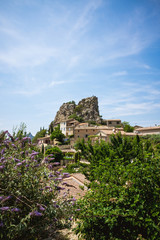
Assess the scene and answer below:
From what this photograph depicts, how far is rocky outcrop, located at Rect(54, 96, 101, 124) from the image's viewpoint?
9462 centimetres

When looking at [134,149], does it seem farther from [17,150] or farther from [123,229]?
[17,150]

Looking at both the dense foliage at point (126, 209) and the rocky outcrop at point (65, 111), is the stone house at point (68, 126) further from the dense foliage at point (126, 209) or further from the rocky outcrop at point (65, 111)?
the dense foliage at point (126, 209)

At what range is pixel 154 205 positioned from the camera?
12.6 ft

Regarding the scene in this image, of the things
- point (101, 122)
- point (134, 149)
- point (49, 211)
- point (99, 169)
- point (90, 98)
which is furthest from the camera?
point (90, 98)

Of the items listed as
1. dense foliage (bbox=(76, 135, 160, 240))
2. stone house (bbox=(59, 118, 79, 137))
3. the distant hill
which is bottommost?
dense foliage (bbox=(76, 135, 160, 240))

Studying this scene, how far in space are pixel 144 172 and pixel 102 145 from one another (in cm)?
530

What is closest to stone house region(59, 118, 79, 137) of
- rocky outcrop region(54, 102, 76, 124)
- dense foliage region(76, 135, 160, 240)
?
rocky outcrop region(54, 102, 76, 124)

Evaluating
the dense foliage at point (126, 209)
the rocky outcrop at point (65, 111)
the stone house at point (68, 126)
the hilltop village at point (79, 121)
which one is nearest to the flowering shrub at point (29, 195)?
the dense foliage at point (126, 209)

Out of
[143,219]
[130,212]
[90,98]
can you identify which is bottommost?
[143,219]

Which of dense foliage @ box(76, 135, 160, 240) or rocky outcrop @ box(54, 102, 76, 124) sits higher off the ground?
rocky outcrop @ box(54, 102, 76, 124)

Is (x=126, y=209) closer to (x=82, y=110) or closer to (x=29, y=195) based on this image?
(x=29, y=195)

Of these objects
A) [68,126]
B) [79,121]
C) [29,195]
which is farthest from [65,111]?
[29,195]

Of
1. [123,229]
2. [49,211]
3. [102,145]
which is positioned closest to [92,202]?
[123,229]

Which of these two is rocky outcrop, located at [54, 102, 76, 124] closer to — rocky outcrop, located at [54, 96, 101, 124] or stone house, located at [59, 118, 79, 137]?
rocky outcrop, located at [54, 96, 101, 124]
